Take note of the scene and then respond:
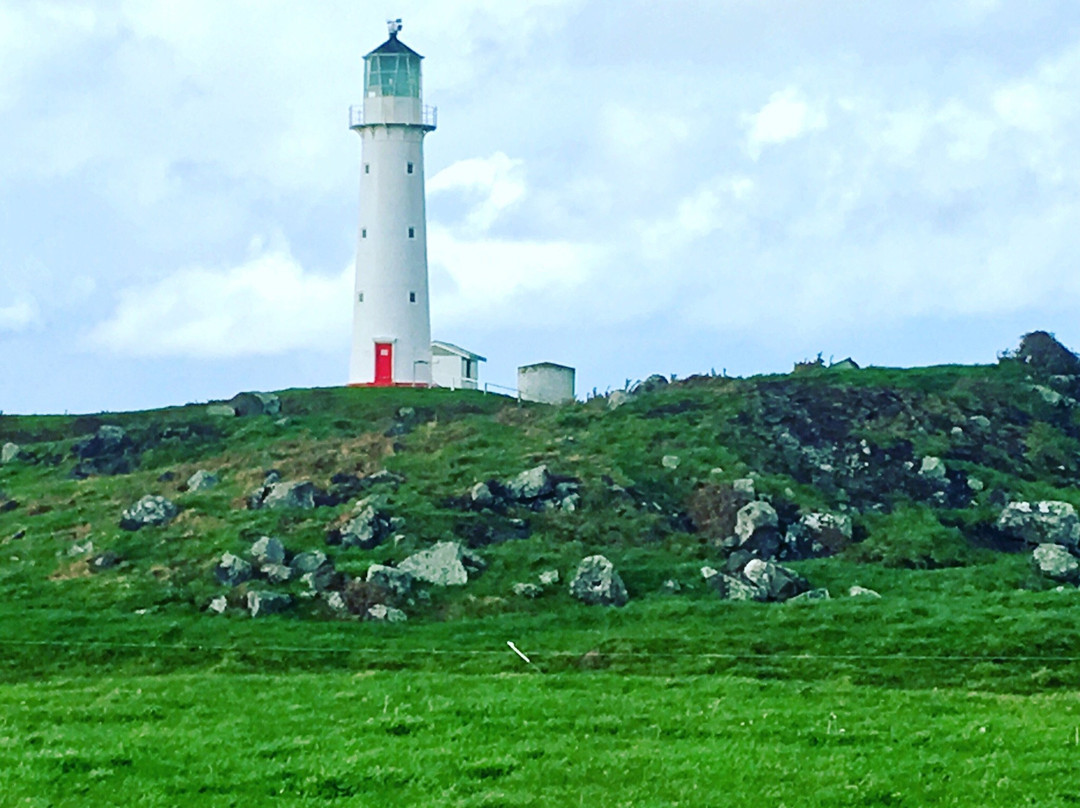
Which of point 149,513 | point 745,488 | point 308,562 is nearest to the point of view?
point 308,562

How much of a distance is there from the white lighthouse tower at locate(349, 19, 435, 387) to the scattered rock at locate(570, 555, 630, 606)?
3485 cm

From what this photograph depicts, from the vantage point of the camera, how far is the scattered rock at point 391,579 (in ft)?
150

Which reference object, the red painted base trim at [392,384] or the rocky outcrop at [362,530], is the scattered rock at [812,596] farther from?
the red painted base trim at [392,384]

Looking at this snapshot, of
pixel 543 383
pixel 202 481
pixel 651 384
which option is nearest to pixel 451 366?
pixel 543 383

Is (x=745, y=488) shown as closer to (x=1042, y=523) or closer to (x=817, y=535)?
(x=817, y=535)

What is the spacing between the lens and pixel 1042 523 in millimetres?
54781

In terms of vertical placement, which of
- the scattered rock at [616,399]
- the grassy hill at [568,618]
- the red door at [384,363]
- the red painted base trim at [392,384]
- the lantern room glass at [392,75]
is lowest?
the grassy hill at [568,618]

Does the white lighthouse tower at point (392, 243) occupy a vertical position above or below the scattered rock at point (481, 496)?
above

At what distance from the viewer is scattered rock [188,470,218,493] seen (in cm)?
5869

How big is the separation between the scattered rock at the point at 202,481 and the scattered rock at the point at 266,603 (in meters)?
13.6

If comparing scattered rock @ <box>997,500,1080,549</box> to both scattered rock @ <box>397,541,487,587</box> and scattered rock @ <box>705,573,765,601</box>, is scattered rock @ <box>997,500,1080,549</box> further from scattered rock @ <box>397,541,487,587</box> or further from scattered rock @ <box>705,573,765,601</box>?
scattered rock @ <box>397,541,487,587</box>

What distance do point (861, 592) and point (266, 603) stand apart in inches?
559

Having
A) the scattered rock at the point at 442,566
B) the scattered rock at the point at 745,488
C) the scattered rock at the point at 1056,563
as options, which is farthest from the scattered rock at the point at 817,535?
the scattered rock at the point at 442,566

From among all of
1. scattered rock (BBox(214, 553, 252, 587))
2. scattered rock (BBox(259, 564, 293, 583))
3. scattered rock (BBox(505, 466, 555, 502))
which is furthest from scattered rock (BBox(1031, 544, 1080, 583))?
scattered rock (BBox(214, 553, 252, 587))
